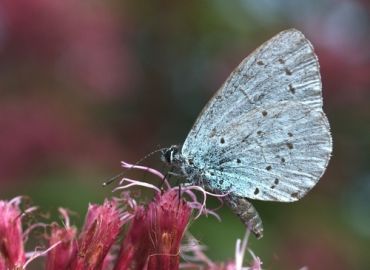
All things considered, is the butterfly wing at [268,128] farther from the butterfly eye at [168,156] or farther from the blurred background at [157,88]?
the blurred background at [157,88]

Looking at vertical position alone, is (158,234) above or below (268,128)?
below

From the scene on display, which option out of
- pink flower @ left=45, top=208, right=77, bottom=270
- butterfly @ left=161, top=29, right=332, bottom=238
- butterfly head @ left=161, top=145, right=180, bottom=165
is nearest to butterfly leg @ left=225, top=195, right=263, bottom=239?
butterfly @ left=161, top=29, right=332, bottom=238

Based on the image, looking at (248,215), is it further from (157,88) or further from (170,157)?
(157,88)

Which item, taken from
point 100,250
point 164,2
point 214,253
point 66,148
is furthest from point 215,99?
point 164,2

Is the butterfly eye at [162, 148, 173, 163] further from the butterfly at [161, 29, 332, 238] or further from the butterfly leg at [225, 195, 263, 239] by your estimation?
the butterfly leg at [225, 195, 263, 239]

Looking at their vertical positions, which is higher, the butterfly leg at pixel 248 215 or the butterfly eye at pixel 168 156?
the butterfly eye at pixel 168 156

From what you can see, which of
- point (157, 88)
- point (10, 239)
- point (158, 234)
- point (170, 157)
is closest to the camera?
point (158, 234)

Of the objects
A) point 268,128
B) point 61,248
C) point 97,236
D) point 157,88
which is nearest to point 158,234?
point 97,236

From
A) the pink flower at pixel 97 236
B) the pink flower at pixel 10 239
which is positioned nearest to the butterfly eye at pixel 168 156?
the pink flower at pixel 97 236

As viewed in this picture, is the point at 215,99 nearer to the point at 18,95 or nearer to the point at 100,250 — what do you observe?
the point at 100,250
